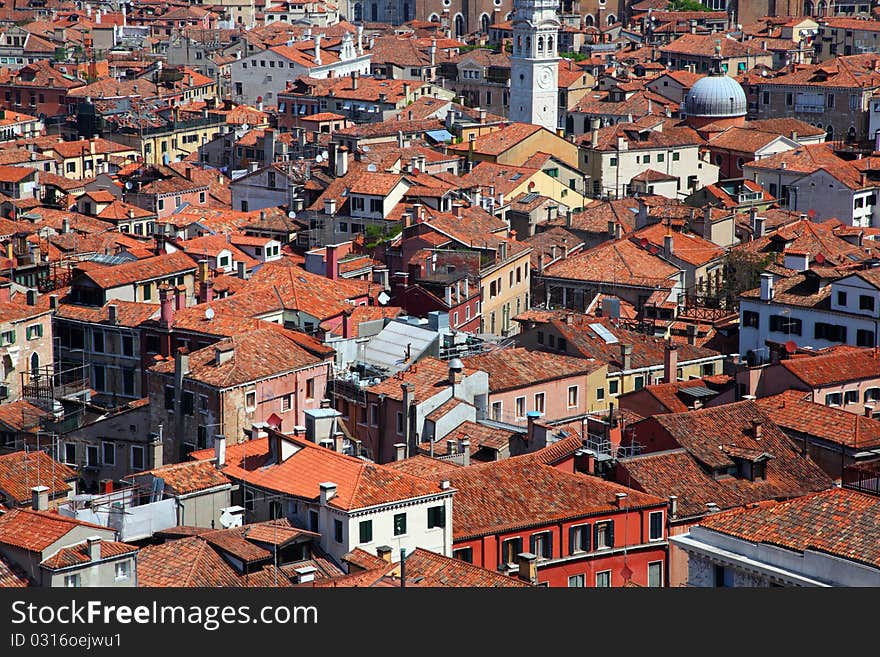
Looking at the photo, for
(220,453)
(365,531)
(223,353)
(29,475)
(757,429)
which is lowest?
(29,475)

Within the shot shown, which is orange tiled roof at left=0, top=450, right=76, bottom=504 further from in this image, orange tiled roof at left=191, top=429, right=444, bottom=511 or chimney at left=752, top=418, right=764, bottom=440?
chimney at left=752, top=418, right=764, bottom=440

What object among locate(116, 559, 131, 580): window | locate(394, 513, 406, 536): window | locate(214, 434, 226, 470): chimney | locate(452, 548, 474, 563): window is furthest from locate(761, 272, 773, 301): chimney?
locate(116, 559, 131, 580): window

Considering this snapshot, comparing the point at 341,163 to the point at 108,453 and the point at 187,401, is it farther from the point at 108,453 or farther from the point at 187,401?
the point at 187,401

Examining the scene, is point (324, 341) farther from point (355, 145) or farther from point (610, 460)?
point (355, 145)

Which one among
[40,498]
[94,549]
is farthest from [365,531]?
[40,498]

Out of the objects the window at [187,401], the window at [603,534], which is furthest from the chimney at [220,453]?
the window at [187,401]

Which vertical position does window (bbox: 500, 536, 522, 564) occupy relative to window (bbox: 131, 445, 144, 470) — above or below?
above
